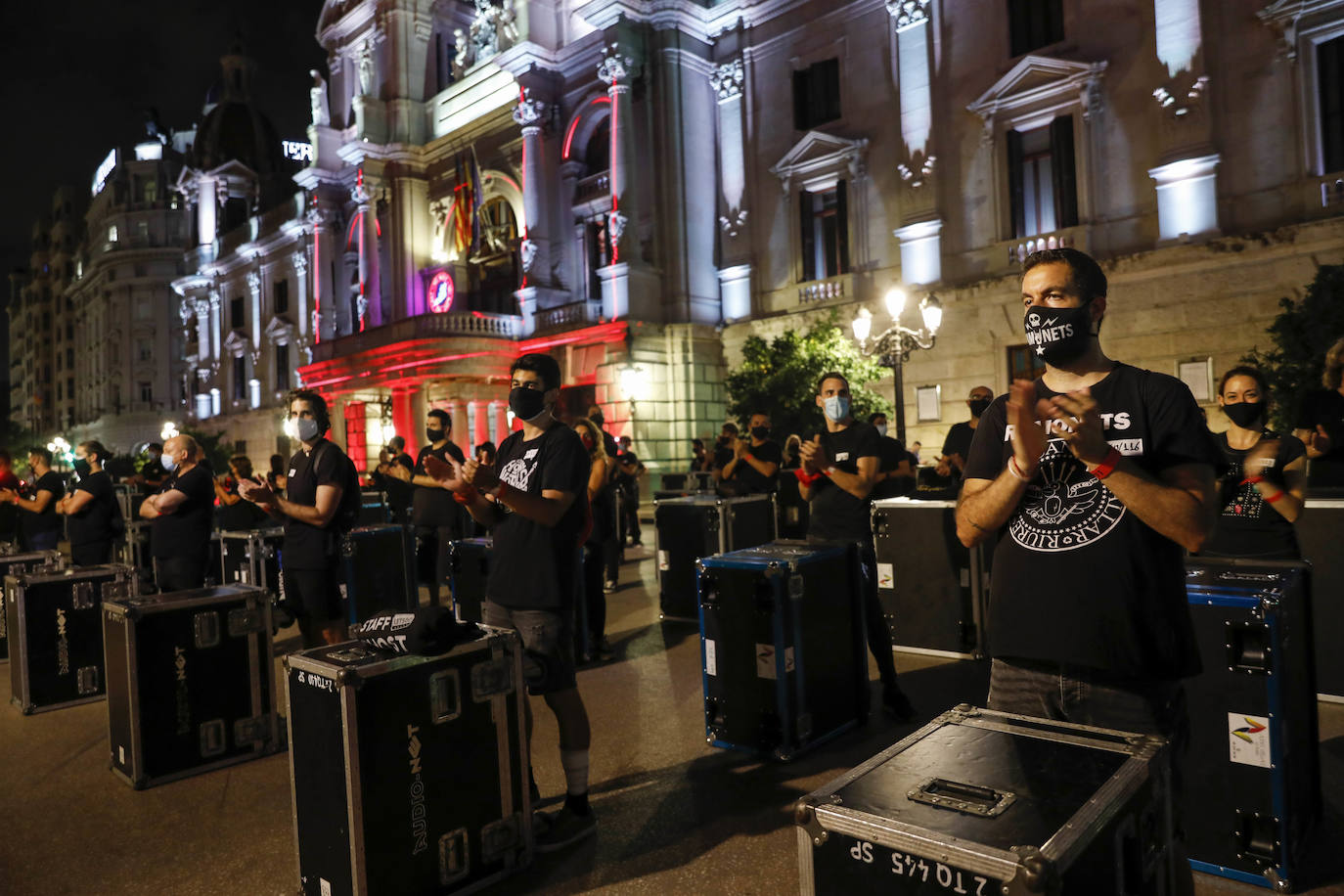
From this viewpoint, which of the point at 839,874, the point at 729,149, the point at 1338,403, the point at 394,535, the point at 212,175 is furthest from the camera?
the point at 212,175

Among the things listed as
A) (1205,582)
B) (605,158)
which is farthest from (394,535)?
(605,158)

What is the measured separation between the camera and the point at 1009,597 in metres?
2.51

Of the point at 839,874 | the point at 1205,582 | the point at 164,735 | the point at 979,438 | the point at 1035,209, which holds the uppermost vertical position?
the point at 1035,209

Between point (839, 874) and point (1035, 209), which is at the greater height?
point (1035, 209)

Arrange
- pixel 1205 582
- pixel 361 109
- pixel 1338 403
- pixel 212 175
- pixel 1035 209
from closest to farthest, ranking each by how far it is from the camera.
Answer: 1. pixel 1205 582
2. pixel 1338 403
3. pixel 1035 209
4. pixel 361 109
5. pixel 212 175

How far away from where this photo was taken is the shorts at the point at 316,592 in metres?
5.61

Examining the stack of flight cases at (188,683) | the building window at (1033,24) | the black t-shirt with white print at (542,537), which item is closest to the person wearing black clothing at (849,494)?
the black t-shirt with white print at (542,537)

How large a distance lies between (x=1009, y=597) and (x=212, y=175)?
61418 mm

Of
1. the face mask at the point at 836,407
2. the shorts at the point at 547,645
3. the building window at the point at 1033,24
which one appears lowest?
the shorts at the point at 547,645

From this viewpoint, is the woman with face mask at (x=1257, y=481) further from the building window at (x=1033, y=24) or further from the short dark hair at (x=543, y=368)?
the building window at (x=1033, y=24)

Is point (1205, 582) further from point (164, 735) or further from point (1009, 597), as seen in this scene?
point (164, 735)

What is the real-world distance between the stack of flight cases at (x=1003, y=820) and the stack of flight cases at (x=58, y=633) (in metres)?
6.67

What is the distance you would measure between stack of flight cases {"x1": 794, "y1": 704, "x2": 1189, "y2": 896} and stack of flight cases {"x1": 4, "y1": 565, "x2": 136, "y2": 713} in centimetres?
667

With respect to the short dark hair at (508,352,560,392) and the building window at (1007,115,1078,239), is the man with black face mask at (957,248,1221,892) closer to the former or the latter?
the short dark hair at (508,352,560,392)
